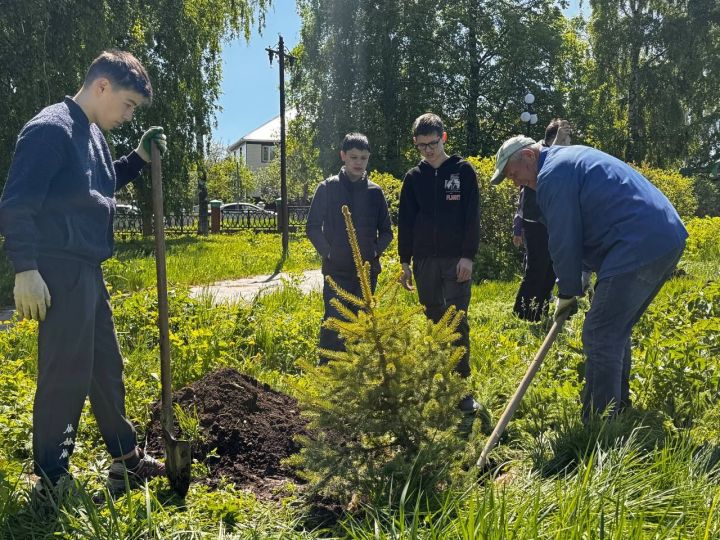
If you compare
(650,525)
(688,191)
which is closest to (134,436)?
(650,525)

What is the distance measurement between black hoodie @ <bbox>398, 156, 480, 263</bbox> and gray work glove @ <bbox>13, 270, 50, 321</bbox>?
2346mm

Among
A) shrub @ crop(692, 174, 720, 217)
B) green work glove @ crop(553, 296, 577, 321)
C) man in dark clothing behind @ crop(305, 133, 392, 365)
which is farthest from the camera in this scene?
shrub @ crop(692, 174, 720, 217)

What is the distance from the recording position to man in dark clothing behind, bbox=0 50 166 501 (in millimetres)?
2369

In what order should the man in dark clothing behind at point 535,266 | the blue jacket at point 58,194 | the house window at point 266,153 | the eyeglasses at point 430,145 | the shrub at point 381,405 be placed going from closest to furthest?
the blue jacket at point 58,194 < the shrub at point 381,405 < the eyeglasses at point 430,145 < the man in dark clothing behind at point 535,266 < the house window at point 266,153

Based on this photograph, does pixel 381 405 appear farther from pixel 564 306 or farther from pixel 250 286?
pixel 250 286

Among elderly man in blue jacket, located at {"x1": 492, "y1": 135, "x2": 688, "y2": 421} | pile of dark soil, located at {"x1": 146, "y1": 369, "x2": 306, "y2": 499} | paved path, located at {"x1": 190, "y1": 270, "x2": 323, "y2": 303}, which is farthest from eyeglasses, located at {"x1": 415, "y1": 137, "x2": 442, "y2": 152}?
paved path, located at {"x1": 190, "y1": 270, "x2": 323, "y2": 303}

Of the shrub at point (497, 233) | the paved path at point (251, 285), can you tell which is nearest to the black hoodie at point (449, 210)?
the paved path at point (251, 285)

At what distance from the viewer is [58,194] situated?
8.16ft

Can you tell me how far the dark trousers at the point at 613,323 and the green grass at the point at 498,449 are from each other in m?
0.14

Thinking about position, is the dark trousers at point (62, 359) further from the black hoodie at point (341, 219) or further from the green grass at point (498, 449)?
the black hoodie at point (341, 219)

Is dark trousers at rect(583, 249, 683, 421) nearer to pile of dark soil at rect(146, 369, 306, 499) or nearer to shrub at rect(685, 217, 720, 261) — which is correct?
pile of dark soil at rect(146, 369, 306, 499)

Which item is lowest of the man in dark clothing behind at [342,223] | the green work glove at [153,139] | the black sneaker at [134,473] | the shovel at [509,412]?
the black sneaker at [134,473]

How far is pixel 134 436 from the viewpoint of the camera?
294 cm

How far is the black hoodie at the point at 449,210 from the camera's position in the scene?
12.9 feet
